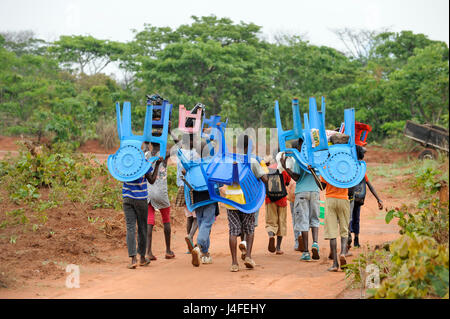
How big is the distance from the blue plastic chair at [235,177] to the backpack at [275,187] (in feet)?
2.55

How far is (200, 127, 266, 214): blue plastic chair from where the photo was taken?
6.73m

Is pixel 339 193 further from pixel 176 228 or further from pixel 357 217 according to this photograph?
pixel 176 228

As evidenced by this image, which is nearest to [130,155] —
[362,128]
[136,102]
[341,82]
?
[362,128]

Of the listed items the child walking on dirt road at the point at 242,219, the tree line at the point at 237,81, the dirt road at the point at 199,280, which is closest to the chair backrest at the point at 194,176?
the child walking on dirt road at the point at 242,219

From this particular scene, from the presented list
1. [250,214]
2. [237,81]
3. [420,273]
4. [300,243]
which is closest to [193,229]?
[250,214]

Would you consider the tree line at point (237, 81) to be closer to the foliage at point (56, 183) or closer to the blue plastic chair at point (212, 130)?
the foliage at point (56, 183)

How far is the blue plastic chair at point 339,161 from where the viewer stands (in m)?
6.59

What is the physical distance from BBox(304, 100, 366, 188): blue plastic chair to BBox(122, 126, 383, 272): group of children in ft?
0.94

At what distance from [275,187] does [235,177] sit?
1243mm

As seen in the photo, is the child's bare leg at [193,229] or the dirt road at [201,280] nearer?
the dirt road at [201,280]

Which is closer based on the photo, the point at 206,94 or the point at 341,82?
the point at 206,94

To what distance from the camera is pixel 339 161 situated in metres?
6.64

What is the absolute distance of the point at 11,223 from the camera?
7.96 meters

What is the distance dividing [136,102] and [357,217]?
854 inches
